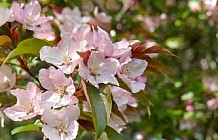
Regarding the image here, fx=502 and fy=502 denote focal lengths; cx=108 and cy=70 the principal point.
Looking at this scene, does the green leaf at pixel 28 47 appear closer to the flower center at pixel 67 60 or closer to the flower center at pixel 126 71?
the flower center at pixel 67 60

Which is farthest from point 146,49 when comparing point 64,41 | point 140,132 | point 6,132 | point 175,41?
point 6,132

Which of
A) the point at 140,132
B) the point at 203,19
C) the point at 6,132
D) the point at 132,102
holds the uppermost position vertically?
the point at 132,102

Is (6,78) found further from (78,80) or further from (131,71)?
(131,71)

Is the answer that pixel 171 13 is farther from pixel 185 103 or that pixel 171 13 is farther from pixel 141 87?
pixel 141 87

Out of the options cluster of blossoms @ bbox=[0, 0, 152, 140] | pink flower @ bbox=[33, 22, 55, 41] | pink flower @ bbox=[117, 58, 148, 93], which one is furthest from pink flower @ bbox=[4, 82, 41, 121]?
pink flower @ bbox=[33, 22, 55, 41]

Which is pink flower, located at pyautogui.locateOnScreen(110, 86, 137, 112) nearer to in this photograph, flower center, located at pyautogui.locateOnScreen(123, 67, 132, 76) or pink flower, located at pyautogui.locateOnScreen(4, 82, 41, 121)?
flower center, located at pyautogui.locateOnScreen(123, 67, 132, 76)

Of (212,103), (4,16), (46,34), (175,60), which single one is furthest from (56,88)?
(175,60)
